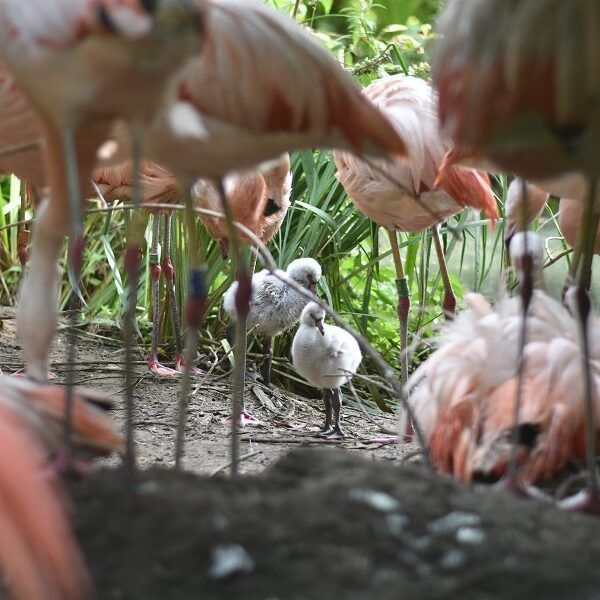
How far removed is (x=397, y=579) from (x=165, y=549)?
0.31 meters

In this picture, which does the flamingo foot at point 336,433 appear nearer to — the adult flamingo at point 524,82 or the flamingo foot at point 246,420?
the flamingo foot at point 246,420

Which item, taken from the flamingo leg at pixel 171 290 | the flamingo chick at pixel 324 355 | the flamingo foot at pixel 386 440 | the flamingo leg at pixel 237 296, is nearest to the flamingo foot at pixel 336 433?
the flamingo chick at pixel 324 355

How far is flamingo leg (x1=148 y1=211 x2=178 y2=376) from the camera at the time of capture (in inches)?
200

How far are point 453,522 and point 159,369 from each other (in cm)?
369

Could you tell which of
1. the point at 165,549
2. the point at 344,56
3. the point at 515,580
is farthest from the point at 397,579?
the point at 344,56

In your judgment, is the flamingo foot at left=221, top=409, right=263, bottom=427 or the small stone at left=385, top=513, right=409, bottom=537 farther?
the flamingo foot at left=221, top=409, right=263, bottom=427

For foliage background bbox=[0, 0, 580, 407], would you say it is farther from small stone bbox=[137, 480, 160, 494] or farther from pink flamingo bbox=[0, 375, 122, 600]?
pink flamingo bbox=[0, 375, 122, 600]

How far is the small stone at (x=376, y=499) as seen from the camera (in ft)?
4.95

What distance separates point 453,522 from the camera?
1.50 meters

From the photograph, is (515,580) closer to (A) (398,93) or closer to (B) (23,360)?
(A) (398,93)

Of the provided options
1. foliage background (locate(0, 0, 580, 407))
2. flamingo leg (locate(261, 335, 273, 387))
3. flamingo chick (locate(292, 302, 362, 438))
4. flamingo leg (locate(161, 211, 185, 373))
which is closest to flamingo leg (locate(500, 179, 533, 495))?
flamingo chick (locate(292, 302, 362, 438))

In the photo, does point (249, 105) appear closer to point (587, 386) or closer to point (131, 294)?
point (131, 294)

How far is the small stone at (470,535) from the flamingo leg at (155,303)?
3650 mm

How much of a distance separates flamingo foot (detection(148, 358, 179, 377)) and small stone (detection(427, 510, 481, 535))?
11.8 feet
